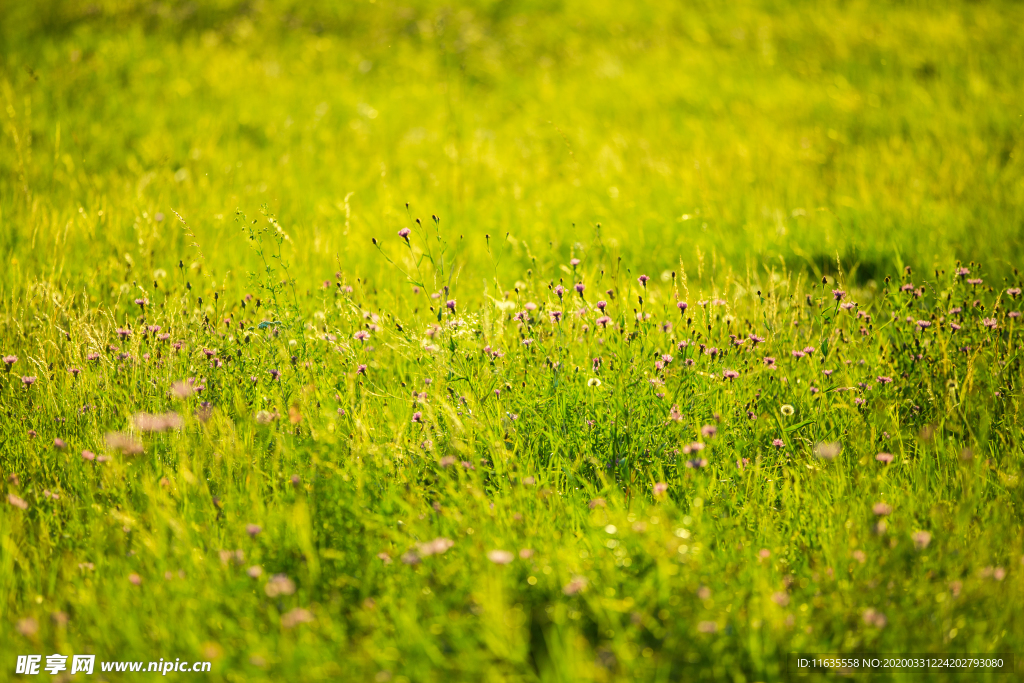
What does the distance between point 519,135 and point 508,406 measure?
4248mm

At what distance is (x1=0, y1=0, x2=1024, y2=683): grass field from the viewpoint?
179 centimetres

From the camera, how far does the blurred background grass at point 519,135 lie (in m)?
4.29

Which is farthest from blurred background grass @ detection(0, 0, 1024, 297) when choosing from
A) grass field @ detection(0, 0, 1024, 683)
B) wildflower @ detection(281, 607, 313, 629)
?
wildflower @ detection(281, 607, 313, 629)

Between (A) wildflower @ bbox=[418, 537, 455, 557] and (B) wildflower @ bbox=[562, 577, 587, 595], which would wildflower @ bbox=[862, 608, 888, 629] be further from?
(A) wildflower @ bbox=[418, 537, 455, 557]

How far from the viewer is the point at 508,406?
106 inches

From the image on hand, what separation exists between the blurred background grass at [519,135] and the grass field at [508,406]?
5 cm

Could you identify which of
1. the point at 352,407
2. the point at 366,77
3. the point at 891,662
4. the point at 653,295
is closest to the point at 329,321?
the point at 352,407

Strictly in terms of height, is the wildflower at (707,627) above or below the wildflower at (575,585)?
below

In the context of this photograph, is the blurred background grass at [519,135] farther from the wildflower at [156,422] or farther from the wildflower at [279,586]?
the wildflower at [279,586]

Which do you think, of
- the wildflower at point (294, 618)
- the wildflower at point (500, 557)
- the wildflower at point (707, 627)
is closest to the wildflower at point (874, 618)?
the wildflower at point (707, 627)

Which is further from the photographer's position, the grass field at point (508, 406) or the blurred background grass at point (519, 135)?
the blurred background grass at point (519, 135)

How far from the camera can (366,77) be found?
8203mm

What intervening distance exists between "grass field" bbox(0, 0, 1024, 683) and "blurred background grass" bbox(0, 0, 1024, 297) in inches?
1.8

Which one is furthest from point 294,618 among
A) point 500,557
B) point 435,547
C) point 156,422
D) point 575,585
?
point 156,422
